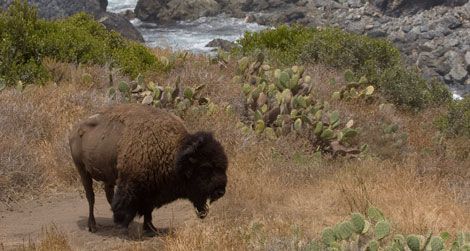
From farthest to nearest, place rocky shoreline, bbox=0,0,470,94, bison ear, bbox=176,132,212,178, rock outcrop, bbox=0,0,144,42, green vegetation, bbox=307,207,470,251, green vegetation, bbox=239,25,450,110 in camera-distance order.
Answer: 1. rocky shoreline, bbox=0,0,470,94
2. rock outcrop, bbox=0,0,144,42
3. green vegetation, bbox=239,25,450,110
4. bison ear, bbox=176,132,212,178
5. green vegetation, bbox=307,207,470,251

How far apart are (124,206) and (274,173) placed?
3.07m

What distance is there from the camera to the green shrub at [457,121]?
14.2 meters

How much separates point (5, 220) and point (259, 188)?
2.88 metres

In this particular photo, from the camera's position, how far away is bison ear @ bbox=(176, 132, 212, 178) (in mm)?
6805

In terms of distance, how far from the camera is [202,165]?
6859mm

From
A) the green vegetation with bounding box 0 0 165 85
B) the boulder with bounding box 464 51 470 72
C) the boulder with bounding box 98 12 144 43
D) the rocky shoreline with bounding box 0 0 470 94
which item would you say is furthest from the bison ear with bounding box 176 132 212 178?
the boulder with bounding box 464 51 470 72

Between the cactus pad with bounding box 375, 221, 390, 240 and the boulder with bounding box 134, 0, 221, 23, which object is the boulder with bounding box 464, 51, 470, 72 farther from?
the cactus pad with bounding box 375, 221, 390, 240

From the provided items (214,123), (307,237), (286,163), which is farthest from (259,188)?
(214,123)

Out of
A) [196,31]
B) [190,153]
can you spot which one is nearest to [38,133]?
[190,153]

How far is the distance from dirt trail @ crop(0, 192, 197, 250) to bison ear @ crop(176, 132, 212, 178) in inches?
33.1

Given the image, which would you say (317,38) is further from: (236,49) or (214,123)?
(214,123)

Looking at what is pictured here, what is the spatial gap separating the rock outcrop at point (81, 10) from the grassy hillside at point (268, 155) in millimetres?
12358

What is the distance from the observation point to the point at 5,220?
8688mm

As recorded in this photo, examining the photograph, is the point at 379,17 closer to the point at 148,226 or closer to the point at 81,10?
the point at 81,10
